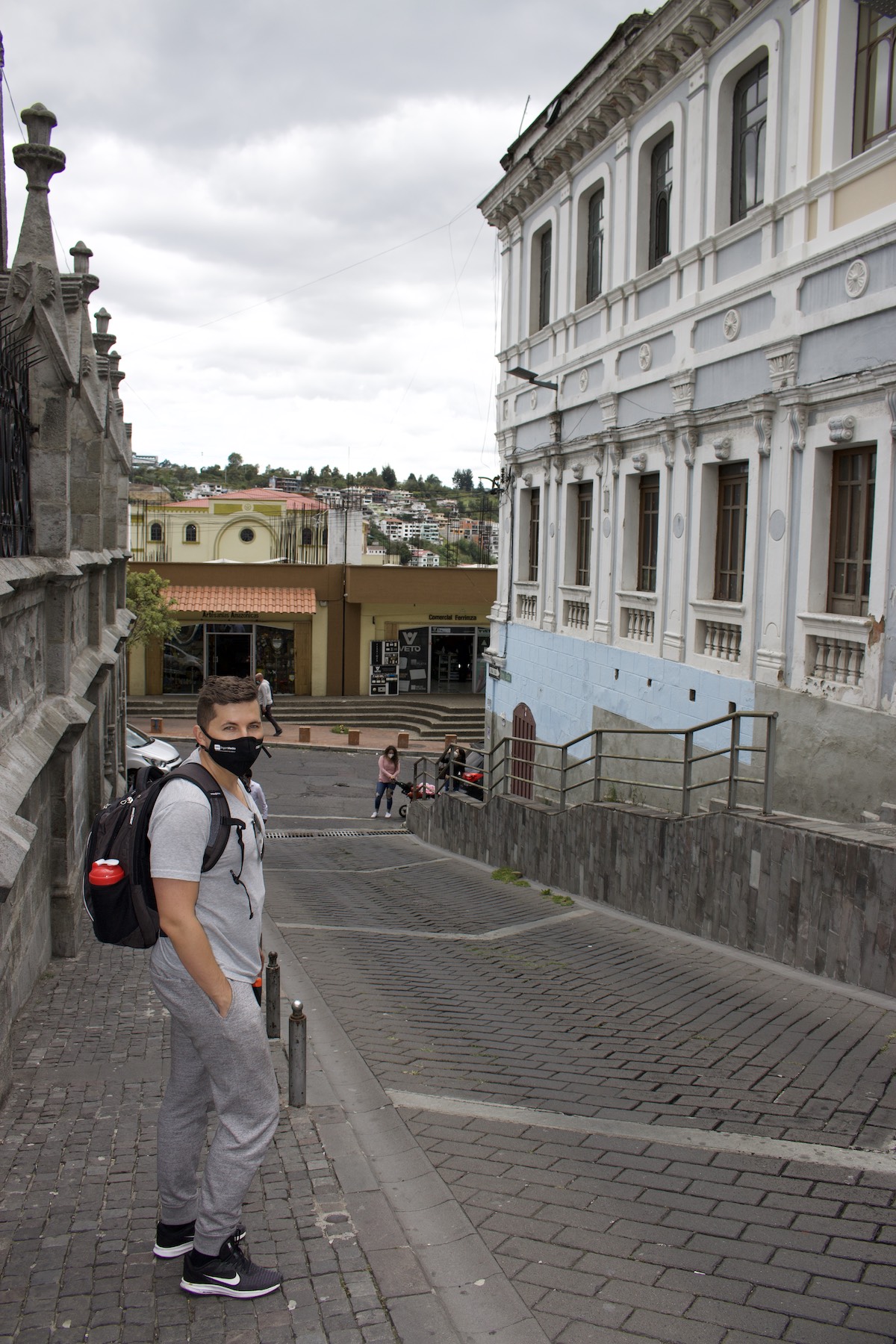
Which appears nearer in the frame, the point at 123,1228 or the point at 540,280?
the point at 123,1228

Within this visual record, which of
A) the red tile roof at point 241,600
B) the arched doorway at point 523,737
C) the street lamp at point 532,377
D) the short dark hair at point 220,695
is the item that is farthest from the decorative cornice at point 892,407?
the red tile roof at point 241,600

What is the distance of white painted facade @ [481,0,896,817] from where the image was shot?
9.59m

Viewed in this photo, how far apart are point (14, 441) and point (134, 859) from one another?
478cm

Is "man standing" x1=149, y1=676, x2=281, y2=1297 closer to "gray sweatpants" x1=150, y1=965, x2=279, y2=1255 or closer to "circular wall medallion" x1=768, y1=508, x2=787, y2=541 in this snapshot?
"gray sweatpants" x1=150, y1=965, x2=279, y2=1255

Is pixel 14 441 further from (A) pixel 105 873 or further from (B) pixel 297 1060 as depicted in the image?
(A) pixel 105 873

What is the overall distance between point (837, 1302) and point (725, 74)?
470 inches

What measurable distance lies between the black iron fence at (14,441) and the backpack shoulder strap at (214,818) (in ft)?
12.0

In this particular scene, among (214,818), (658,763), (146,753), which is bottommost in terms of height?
(146,753)

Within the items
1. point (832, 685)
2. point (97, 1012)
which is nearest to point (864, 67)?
point (832, 685)

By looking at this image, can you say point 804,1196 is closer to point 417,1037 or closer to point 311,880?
point 417,1037

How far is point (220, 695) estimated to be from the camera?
12.6 ft

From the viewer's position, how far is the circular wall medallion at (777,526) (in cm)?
1076

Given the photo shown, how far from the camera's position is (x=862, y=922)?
23.1ft

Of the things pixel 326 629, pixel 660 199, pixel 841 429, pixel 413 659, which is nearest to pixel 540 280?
pixel 660 199
